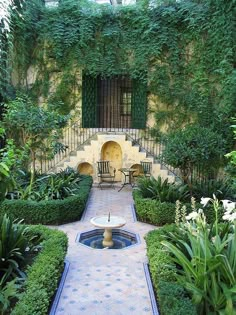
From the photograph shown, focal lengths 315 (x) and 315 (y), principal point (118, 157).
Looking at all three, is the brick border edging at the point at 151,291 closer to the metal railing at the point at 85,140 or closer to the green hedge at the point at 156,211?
the green hedge at the point at 156,211

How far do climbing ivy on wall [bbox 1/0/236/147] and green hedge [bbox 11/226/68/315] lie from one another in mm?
8360

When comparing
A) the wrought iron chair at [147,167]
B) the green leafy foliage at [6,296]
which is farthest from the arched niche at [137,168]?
the green leafy foliage at [6,296]

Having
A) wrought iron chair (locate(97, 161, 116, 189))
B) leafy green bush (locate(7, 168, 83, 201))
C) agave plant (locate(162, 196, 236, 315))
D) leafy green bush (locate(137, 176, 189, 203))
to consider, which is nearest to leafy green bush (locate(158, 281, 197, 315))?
agave plant (locate(162, 196, 236, 315))

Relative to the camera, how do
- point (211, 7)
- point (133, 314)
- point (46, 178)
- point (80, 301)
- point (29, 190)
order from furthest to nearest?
point (211, 7)
point (46, 178)
point (29, 190)
point (80, 301)
point (133, 314)

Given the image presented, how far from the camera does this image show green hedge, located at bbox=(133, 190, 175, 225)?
7711mm

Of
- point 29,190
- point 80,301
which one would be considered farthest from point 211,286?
point 29,190

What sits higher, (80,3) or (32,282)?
(80,3)

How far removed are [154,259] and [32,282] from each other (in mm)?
1842

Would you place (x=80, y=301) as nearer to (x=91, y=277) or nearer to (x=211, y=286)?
(x=91, y=277)

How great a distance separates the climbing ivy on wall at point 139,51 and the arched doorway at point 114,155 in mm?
2107

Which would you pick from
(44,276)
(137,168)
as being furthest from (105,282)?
(137,168)

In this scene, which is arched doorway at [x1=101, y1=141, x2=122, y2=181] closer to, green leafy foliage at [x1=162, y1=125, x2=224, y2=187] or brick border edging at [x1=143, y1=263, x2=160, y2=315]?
green leafy foliage at [x1=162, y1=125, x2=224, y2=187]

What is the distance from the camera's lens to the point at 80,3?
1302 centimetres

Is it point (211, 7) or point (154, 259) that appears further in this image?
point (211, 7)
